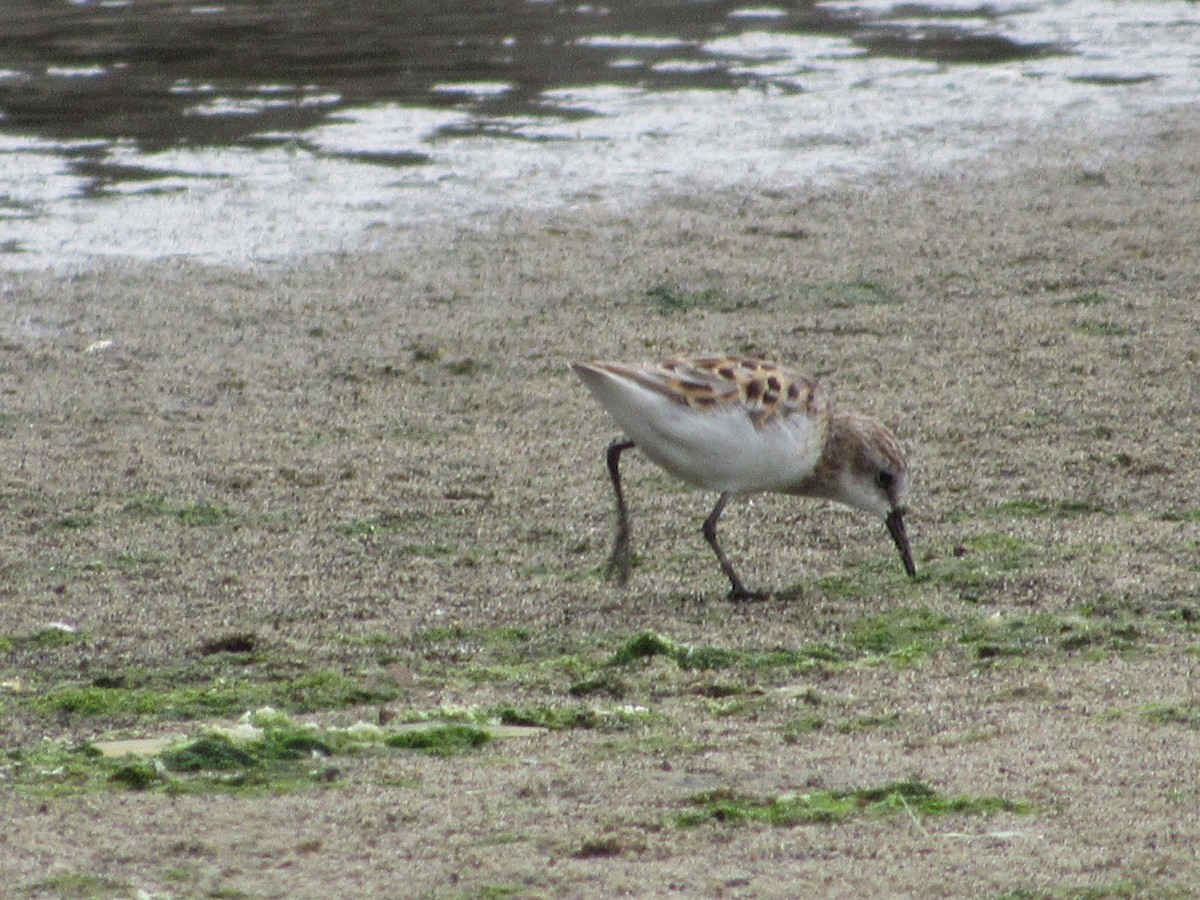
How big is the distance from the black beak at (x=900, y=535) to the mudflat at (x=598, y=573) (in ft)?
0.18

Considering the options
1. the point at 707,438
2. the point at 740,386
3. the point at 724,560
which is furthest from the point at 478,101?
the point at 724,560

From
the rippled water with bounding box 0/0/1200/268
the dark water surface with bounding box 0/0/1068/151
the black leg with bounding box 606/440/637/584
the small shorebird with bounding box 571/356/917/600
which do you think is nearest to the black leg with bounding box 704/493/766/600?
the small shorebird with bounding box 571/356/917/600

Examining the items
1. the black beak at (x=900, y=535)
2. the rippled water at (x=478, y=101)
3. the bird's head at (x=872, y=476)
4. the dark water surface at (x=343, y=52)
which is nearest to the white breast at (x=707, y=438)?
the bird's head at (x=872, y=476)

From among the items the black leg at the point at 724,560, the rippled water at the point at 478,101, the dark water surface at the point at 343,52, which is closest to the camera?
the black leg at the point at 724,560

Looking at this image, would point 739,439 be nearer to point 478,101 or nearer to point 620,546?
point 620,546

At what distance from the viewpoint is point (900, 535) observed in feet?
20.6

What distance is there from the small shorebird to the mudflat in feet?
0.63

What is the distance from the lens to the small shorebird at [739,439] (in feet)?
20.1

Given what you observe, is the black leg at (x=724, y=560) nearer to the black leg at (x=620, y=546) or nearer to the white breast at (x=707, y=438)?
the white breast at (x=707, y=438)

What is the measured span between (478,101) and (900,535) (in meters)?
7.63

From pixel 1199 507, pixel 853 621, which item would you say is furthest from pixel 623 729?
pixel 1199 507

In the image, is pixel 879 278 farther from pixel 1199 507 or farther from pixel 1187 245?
pixel 1199 507

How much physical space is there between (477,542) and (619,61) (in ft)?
28.3

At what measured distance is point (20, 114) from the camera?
13.1 m
